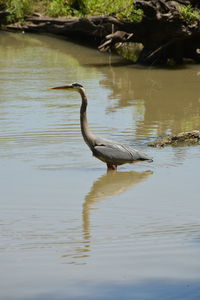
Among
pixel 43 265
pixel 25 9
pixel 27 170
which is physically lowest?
pixel 25 9

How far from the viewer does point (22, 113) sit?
42.6 feet

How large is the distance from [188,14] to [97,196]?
9396mm

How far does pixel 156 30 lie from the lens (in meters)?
17.5

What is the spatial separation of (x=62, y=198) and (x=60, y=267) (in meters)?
2.32

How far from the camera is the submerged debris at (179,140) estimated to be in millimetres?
10664

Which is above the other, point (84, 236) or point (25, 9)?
point (84, 236)

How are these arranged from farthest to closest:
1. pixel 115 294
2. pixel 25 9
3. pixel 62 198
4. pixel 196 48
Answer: pixel 25 9 < pixel 196 48 < pixel 62 198 < pixel 115 294

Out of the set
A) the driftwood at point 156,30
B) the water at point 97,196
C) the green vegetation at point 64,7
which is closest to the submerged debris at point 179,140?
the water at point 97,196

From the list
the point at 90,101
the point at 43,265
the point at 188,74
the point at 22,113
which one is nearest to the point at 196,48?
the point at 188,74

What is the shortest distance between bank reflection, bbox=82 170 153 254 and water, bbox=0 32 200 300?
0.6 inches

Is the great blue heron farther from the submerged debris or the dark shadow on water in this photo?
the dark shadow on water

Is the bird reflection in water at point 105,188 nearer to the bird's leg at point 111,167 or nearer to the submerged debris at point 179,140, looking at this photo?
the bird's leg at point 111,167

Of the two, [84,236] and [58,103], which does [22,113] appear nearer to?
[58,103]

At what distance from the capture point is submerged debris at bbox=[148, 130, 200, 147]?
10664 mm
